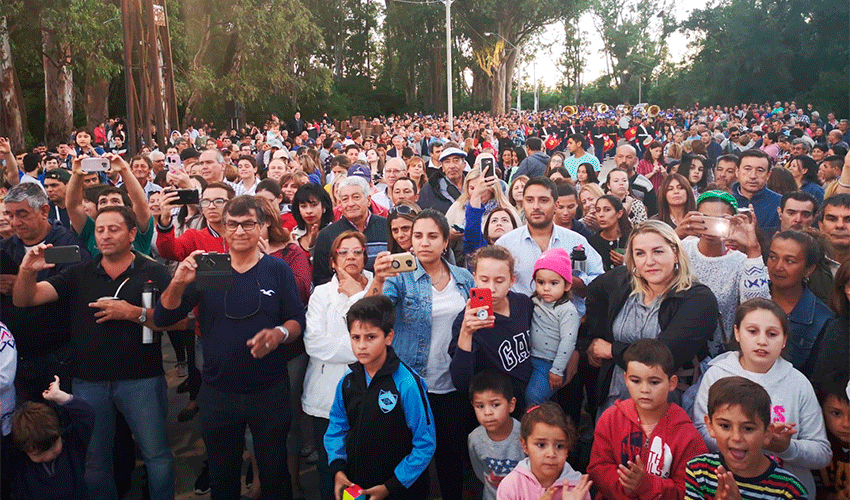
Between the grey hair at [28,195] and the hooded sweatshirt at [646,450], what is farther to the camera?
the grey hair at [28,195]

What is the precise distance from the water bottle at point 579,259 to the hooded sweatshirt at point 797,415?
1423mm

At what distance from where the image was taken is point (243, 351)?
4074 millimetres

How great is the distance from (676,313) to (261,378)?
2.30m

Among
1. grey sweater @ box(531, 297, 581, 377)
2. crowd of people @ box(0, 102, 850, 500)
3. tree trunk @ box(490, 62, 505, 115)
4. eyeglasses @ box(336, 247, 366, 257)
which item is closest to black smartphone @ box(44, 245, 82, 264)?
crowd of people @ box(0, 102, 850, 500)

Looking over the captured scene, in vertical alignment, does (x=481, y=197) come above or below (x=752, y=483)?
above

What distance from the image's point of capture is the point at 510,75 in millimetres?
59000

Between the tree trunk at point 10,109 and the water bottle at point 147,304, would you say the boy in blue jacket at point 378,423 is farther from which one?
the tree trunk at point 10,109

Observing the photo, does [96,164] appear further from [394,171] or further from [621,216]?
[621,216]

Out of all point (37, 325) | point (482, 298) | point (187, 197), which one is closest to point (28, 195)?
point (37, 325)

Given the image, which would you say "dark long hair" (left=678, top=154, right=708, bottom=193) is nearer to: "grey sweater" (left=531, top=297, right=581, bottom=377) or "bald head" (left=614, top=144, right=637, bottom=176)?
"bald head" (left=614, top=144, right=637, bottom=176)

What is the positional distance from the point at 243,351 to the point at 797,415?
284 centimetres

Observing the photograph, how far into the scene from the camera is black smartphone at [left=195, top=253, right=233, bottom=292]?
386 cm

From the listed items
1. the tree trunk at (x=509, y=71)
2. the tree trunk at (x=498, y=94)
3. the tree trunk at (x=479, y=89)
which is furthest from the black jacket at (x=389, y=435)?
the tree trunk at (x=479, y=89)

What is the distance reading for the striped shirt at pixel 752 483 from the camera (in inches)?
120
